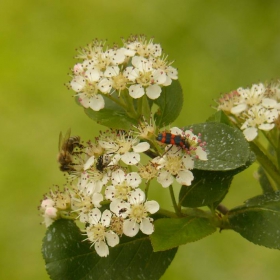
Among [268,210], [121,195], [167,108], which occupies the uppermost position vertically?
[167,108]

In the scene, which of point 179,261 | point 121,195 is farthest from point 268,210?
point 179,261

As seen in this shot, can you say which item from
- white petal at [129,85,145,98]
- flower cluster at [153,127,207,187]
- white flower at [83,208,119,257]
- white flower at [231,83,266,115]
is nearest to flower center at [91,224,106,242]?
white flower at [83,208,119,257]

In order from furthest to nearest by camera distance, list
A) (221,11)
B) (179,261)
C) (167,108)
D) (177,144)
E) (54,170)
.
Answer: (221,11), (54,170), (179,261), (167,108), (177,144)

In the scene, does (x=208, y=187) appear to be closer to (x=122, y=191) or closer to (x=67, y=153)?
(x=122, y=191)

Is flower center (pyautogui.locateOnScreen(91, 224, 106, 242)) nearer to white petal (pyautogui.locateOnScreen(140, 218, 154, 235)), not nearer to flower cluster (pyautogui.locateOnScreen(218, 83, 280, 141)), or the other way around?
white petal (pyautogui.locateOnScreen(140, 218, 154, 235))

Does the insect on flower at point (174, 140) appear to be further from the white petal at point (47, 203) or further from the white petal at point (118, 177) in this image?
the white petal at point (47, 203)

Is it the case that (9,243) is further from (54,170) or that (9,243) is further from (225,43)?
(225,43)
